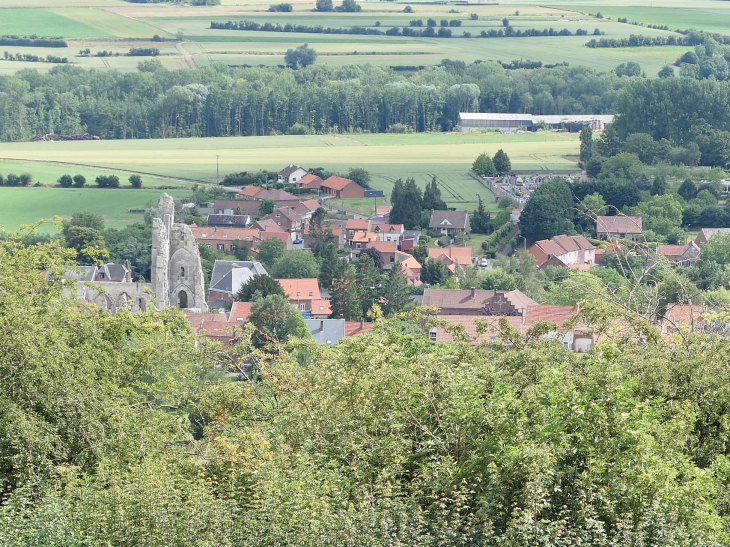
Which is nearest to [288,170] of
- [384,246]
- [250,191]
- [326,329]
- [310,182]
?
[310,182]

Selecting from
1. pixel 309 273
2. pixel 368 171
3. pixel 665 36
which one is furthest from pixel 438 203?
pixel 665 36

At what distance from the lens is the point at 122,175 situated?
3836 inches

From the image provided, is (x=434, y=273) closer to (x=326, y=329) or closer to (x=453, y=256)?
(x=453, y=256)

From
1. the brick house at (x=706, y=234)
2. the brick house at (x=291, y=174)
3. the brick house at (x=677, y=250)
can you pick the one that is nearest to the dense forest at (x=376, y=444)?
the brick house at (x=677, y=250)

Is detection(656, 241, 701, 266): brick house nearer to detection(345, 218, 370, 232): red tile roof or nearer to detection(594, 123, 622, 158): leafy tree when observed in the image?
detection(345, 218, 370, 232): red tile roof

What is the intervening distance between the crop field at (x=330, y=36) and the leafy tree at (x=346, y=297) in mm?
102546

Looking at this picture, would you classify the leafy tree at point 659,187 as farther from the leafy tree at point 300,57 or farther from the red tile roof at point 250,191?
the leafy tree at point 300,57

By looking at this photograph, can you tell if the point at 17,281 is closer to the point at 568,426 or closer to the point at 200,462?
the point at 200,462

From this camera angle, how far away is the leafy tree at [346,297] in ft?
183

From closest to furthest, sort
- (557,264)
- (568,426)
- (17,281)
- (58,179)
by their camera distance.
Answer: (568,426)
(17,281)
(557,264)
(58,179)

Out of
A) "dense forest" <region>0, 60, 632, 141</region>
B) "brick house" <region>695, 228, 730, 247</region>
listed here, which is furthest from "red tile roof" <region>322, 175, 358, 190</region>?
"dense forest" <region>0, 60, 632, 141</region>

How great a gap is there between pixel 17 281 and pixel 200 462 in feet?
17.5

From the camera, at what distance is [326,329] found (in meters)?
51.5

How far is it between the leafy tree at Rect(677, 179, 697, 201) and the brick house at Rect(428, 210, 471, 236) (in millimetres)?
18229
